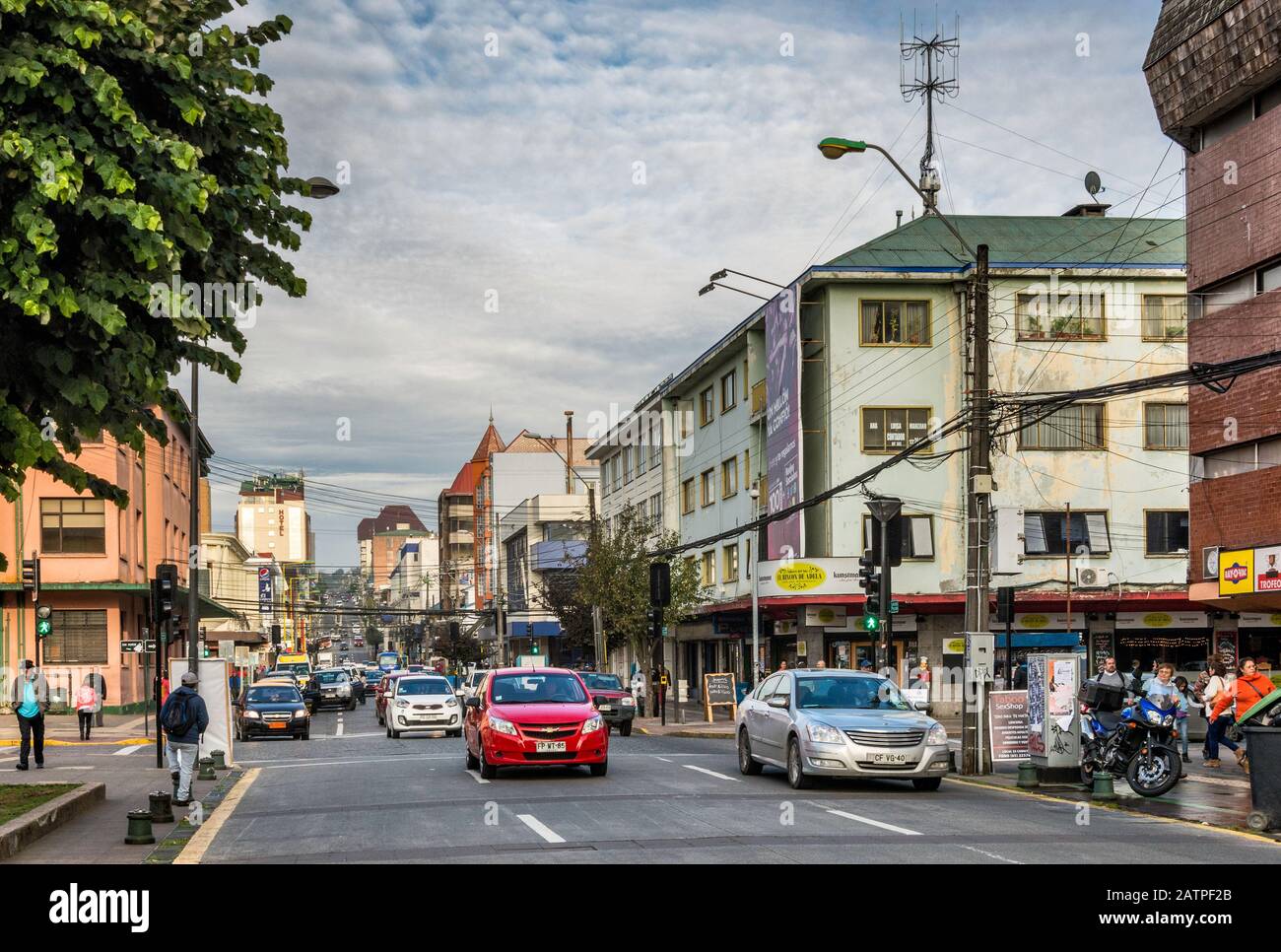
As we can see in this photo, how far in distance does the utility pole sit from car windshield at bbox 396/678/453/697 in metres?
18.6

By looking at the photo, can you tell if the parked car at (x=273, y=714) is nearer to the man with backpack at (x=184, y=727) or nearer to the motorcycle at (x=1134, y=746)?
the man with backpack at (x=184, y=727)

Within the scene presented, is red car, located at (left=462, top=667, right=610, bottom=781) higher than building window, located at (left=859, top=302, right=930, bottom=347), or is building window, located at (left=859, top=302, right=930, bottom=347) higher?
building window, located at (left=859, top=302, right=930, bottom=347)

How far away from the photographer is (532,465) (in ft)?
407

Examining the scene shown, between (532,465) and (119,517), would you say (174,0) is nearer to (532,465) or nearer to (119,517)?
(119,517)

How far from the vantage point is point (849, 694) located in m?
20.7

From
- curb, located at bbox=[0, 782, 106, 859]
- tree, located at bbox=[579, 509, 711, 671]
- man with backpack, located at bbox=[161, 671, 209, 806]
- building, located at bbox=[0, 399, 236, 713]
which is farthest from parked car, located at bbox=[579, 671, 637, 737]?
man with backpack, located at bbox=[161, 671, 209, 806]

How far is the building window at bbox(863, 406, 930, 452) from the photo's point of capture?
47844 millimetres

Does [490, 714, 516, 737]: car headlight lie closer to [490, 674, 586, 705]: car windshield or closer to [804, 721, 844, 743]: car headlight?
[490, 674, 586, 705]: car windshield

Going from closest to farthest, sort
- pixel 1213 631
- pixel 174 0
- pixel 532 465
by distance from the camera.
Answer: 1. pixel 174 0
2. pixel 1213 631
3. pixel 532 465

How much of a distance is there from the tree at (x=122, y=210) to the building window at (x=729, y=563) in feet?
141

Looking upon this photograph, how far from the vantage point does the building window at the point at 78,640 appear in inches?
2040

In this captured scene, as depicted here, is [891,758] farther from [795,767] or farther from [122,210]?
[122,210]
